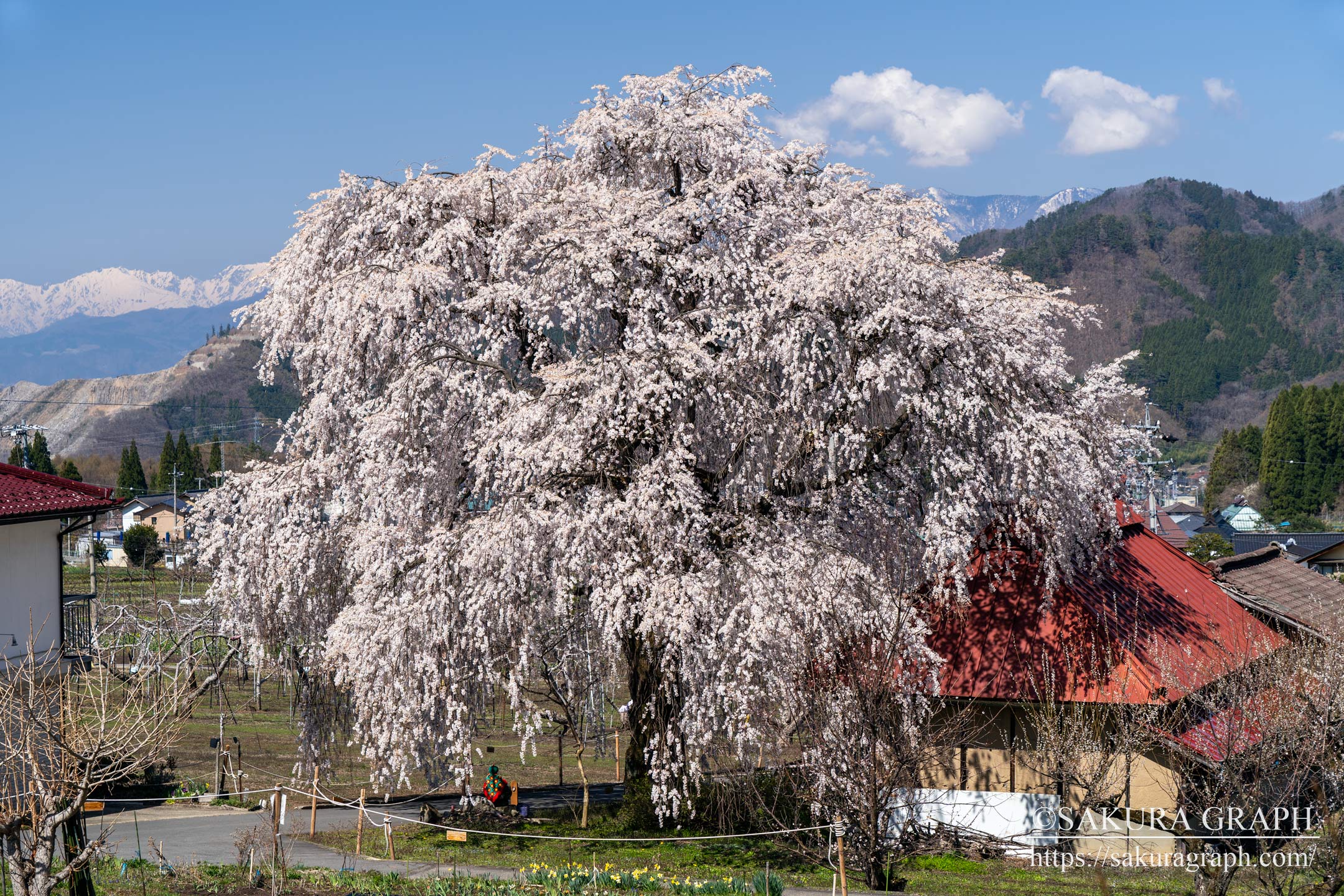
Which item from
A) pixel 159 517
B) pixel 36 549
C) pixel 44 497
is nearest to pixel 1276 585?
pixel 44 497

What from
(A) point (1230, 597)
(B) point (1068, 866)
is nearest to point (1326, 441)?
(A) point (1230, 597)

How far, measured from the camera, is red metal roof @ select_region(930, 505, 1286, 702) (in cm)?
1886

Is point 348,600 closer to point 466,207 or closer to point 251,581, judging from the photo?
point 251,581

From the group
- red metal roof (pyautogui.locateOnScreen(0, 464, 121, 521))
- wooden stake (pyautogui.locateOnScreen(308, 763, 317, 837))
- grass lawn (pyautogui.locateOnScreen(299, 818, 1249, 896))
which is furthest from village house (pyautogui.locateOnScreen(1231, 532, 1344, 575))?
red metal roof (pyautogui.locateOnScreen(0, 464, 121, 521))

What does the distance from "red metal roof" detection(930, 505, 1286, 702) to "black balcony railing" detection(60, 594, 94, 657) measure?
15783 mm

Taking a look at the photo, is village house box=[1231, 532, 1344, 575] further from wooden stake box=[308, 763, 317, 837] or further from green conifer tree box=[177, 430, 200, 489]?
green conifer tree box=[177, 430, 200, 489]

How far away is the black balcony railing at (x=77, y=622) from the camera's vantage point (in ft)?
71.8

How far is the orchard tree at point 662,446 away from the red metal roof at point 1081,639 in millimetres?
1168

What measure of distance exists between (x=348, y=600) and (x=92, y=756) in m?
10.6

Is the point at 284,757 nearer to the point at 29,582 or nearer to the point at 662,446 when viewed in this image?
the point at 29,582

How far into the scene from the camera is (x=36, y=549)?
21047mm

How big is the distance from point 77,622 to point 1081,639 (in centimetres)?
1970

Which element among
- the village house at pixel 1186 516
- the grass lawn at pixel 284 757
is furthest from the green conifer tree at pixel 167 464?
the village house at pixel 1186 516

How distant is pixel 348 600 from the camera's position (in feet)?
68.7
